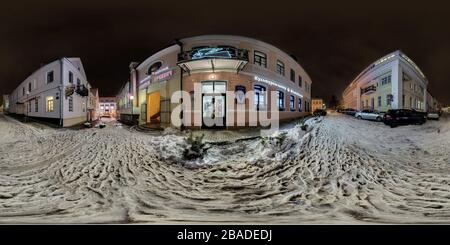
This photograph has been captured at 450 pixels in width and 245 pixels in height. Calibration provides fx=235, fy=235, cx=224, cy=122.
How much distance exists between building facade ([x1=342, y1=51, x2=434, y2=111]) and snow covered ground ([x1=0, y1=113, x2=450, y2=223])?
0.78ft

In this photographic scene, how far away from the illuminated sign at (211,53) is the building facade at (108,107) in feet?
3.12

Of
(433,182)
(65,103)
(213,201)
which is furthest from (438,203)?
(65,103)

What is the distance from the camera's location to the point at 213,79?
2.25 metres

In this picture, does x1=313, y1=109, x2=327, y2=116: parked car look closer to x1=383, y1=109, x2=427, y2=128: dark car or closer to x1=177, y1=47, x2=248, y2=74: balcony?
x1=383, y1=109, x2=427, y2=128: dark car

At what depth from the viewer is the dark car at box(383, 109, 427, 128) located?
2.47 m

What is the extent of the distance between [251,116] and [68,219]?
5.85 feet

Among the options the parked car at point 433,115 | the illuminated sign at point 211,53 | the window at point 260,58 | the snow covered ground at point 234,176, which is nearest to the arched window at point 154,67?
the illuminated sign at point 211,53

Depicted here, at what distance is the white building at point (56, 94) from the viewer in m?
2.32

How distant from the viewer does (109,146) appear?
2.64 metres

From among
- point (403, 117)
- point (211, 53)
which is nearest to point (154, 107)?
point (211, 53)

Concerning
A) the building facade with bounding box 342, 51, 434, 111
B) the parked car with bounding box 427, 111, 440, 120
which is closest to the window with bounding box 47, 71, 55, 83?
the building facade with bounding box 342, 51, 434, 111

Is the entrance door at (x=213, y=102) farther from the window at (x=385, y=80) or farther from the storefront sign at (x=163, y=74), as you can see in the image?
the window at (x=385, y=80)

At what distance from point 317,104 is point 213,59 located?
1.32 m

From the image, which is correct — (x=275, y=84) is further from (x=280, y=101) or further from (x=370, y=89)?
(x=370, y=89)
